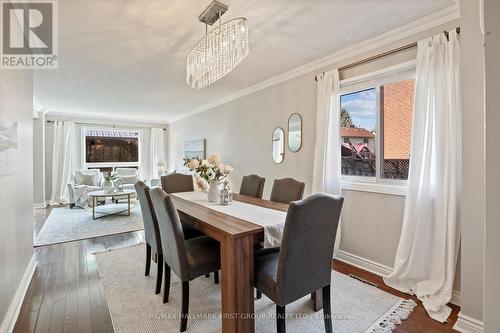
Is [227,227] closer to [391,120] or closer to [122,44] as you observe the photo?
[391,120]

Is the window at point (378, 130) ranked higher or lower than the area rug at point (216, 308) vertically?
higher

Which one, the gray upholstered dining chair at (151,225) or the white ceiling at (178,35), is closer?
the white ceiling at (178,35)

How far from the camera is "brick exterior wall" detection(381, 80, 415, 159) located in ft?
8.23

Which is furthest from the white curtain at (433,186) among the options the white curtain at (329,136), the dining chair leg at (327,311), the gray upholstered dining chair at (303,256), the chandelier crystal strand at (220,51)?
the chandelier crystal strand at (220,51)

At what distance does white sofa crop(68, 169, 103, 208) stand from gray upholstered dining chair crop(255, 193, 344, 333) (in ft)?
18.5

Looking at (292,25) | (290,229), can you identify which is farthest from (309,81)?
(290,229)

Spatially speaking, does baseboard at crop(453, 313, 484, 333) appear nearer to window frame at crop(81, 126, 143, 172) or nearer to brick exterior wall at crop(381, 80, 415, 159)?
brick exterior wall at crop(381, 80, 415, 159)

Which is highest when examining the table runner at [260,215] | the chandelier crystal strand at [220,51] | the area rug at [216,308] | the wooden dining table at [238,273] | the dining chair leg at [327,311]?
the chandelier crystal strand at [220,51]

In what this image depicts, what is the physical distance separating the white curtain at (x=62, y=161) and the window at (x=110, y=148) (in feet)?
1.43

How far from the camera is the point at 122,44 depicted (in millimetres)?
2682

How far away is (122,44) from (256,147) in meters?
2.40

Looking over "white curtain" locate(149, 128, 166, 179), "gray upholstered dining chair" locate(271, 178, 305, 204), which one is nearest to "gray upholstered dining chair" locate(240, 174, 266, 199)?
"gray upholstered dining chair" locate(271, 178, 305, 204)

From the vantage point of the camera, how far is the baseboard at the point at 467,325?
1.71m

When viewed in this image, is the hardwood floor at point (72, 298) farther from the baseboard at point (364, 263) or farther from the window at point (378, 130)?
the window at point (378, 130)
